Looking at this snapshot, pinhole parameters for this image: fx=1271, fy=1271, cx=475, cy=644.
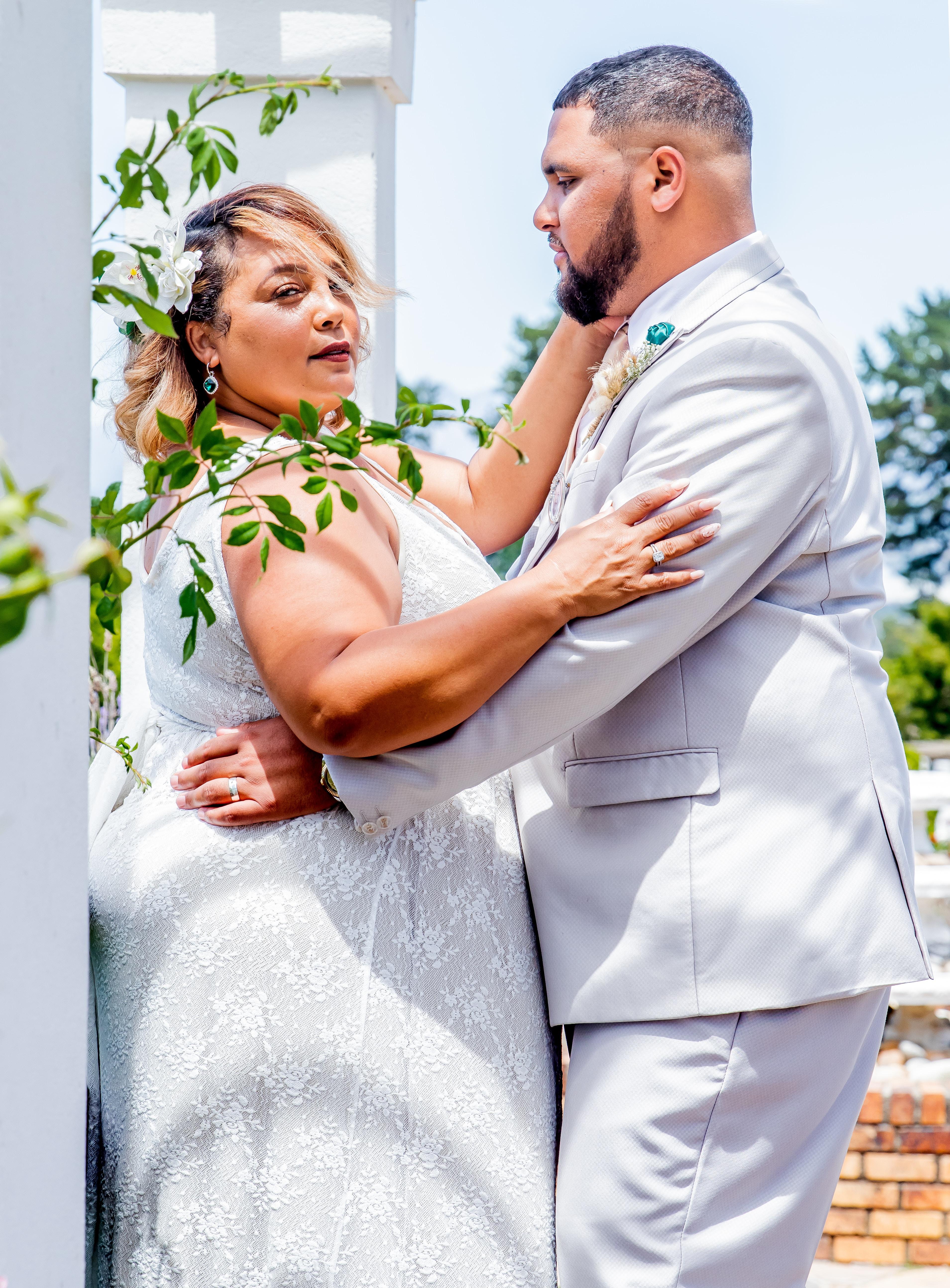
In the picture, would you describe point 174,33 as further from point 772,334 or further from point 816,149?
point 816,149

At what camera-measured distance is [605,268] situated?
2.08 meters

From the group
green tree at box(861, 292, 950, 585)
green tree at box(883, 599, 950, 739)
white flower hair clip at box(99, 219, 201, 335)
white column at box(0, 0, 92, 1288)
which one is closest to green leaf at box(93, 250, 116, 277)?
white flower hair clip at box(99, 219, 201, 335)

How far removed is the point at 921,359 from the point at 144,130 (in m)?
41.3

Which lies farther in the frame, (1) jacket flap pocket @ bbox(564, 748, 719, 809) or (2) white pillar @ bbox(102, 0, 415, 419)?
(2) white pillar @ bbox(102, 0, 415, 419)

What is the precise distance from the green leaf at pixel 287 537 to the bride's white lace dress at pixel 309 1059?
541 millimetres

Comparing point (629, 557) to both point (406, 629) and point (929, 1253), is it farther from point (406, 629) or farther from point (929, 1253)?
point (929, 1253)

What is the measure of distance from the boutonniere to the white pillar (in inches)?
47.2

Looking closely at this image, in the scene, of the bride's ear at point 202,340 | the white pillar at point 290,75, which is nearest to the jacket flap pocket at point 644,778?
the bride's ear at point 202,340

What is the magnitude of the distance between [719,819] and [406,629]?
1.60ft

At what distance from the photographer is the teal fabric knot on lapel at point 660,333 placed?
74.9 inches

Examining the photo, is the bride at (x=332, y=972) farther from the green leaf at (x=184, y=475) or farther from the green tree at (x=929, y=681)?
the green tree at (x=929, y=681)

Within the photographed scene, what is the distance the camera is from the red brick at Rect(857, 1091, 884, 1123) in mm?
4082

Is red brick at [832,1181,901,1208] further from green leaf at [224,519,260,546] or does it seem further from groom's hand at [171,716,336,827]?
green leaf at [224,519,260,546]

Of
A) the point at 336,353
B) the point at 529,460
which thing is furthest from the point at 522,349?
the point at 336,353
